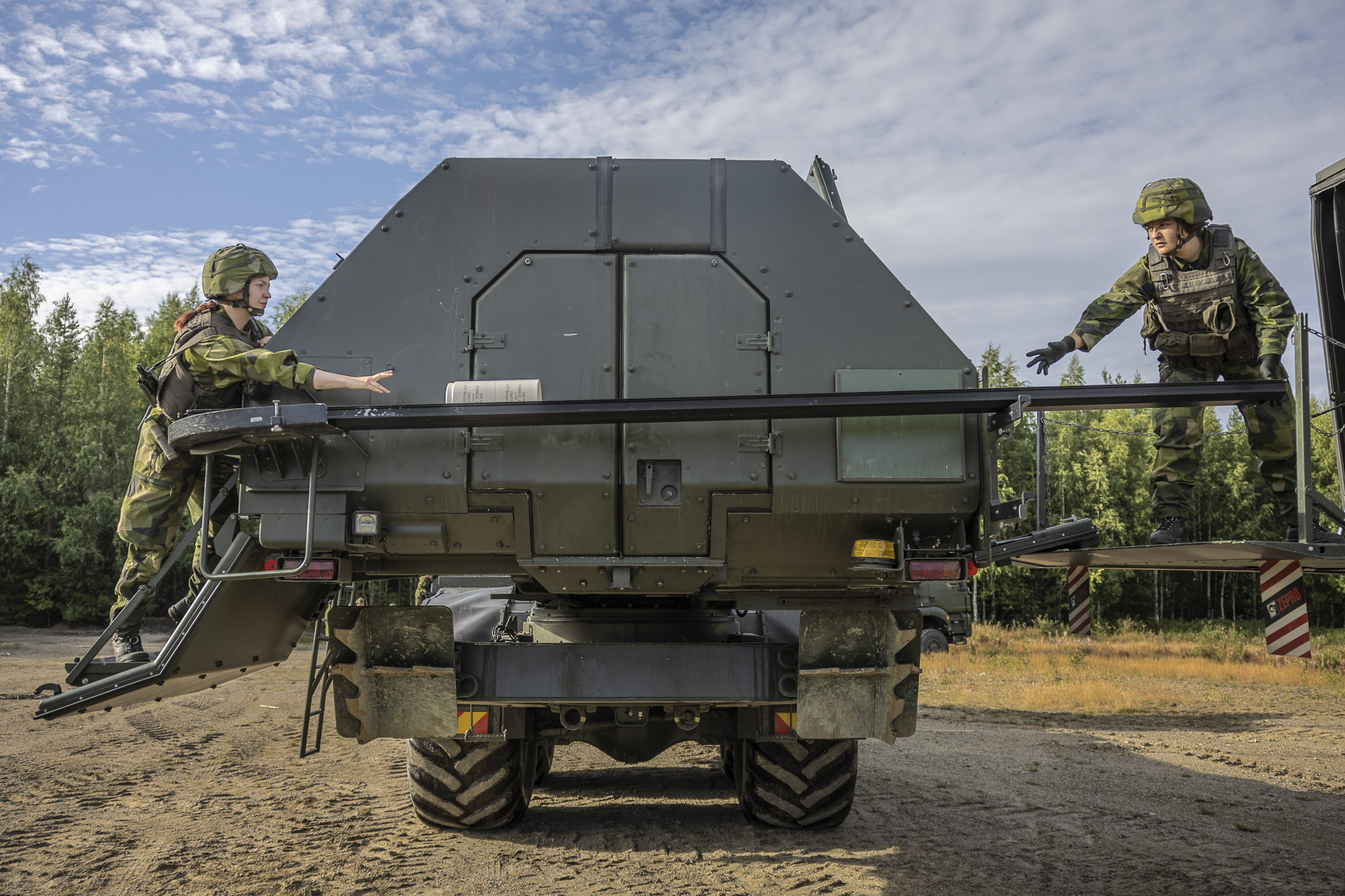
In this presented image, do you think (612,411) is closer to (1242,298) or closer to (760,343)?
(760,343)

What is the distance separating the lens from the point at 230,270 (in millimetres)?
4871

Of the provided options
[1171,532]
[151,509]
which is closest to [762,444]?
[1171,532]

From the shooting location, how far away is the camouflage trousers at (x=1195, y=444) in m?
5.21

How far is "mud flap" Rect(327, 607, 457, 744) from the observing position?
437 centimetres

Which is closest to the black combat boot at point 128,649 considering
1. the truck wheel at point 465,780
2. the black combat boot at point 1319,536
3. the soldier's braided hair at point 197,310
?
the truck wheel at point 465,780

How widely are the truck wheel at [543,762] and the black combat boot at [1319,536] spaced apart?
4.58 metres

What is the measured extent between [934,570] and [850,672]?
0.76 m

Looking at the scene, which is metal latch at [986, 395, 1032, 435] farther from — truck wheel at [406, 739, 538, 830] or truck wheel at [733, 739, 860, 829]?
truck wheel at [406, 739, 538, 830]

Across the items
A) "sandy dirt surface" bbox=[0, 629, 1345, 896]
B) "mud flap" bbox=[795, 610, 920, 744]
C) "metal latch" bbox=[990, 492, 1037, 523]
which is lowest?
"sandy dirt surface" bbox=[0, 629, 1345, 896]

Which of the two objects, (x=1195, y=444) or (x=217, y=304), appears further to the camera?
(x=1195, y=444)

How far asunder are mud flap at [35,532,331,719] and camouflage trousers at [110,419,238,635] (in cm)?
45

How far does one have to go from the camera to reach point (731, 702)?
4430mm

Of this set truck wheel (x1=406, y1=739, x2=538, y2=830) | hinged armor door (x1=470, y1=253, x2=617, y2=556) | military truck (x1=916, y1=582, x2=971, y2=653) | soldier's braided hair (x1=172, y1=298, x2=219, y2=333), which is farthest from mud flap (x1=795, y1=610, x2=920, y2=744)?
military truck (x1=916, y1=582, x2=971, y2=653)

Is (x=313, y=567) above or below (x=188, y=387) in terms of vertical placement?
below
